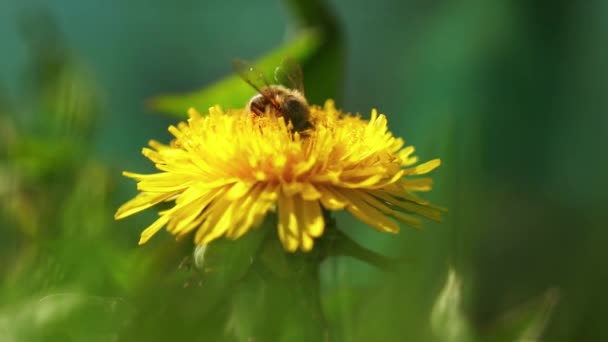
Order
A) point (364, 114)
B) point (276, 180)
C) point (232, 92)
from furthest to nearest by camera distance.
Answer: point (364, 114) → point (232, 92) → point (276, 180)

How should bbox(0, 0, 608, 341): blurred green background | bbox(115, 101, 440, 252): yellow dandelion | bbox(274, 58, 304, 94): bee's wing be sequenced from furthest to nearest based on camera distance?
bbox(274, 58, 304, 94): bee's wing → bbox(115, 101, 440, 252): yellow dandelion → bbox(0, 0, 608, 341): blurred green background

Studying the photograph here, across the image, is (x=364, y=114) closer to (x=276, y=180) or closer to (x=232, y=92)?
(x=232, y=92)

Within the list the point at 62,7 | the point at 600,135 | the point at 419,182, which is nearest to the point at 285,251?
the point at 419,182

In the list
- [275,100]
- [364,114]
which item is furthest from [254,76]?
[364,114]

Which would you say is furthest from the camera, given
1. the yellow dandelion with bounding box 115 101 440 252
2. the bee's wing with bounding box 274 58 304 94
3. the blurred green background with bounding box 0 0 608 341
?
the bee's wing with bounding box 274 58 304 94

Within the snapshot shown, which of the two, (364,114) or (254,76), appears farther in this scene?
(364,114)

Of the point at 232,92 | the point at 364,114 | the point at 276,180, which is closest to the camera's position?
the point at 276,180

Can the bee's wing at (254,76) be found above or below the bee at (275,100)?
above
